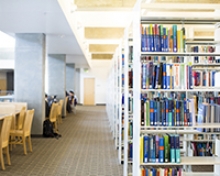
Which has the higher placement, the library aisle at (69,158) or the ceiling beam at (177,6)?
the ceiling beam at (177,6)

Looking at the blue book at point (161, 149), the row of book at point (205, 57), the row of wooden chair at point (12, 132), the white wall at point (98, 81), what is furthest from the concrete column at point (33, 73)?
the white wall at point (98, 81)

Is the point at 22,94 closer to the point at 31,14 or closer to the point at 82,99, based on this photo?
the point at 31,14

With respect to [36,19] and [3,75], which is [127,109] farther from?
[3,75]

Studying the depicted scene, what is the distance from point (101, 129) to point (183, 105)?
7716 millimetres

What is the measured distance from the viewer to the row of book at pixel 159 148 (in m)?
3.62

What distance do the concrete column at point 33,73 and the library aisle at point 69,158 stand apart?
910 mm

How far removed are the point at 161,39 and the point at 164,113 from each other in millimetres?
879

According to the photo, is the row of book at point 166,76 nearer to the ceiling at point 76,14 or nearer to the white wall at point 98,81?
the ceiling at point 76,14

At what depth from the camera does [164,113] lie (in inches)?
144

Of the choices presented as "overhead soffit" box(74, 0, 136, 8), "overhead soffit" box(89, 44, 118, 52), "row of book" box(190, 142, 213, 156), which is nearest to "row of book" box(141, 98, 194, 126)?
"row of book" box(190, 142, 213, 156)

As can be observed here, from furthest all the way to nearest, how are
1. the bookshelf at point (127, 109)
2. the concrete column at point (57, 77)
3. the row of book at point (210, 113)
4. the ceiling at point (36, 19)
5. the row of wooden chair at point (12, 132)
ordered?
1. the concrete column at point (57, 77)
2. the ceiling at point (36, 19)
3. the row of wooden chair at point (12, 132)
4. the bookshelf at point (127, 109)
5. the row of book at point (210, 113)

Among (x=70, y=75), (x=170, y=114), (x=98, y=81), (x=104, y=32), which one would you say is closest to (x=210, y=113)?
(x=170, y=114)

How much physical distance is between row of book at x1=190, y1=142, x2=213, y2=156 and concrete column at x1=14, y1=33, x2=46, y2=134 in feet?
17.7

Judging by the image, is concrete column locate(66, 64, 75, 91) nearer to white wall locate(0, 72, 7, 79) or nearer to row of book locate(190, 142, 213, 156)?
white wall locate(0, 72, 7, 79)
